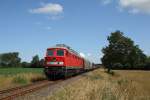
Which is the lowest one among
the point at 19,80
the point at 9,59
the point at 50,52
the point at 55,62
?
the point at 19,80

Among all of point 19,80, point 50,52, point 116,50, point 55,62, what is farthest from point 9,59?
point 19,80

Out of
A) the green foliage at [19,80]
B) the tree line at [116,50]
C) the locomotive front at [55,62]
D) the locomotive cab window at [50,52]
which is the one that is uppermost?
the tree line at [116,50]

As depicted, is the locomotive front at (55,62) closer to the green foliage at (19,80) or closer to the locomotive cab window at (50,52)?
the locomotive cab window at (50,52)

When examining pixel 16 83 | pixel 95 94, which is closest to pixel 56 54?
pixel 16 83

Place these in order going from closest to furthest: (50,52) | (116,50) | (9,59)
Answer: (50,52) → (116,50) → (9,59)

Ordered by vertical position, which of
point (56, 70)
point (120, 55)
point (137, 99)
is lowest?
point (137, 99)

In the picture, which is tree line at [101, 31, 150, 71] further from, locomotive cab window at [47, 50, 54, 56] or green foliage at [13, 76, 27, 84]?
green foliage at [13, 76, 27, 84]

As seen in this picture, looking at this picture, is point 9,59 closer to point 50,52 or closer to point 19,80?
point 50,52

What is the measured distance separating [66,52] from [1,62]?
13367 cm

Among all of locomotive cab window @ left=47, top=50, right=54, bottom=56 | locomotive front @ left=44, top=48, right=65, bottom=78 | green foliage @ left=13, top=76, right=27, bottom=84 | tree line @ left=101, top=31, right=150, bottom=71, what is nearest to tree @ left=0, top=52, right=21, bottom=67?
tree line @ left=101, top=31, right=150, bottom=71

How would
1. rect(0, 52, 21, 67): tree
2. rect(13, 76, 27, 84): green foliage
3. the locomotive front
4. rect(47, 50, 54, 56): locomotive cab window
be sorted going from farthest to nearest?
1. rect(0, 52, 21, 67): tree
2. rect(47, 50, 54, 56): locomotive cab window
3. the locomotive front
4. rect(13, 76, 27, 84): green foliage

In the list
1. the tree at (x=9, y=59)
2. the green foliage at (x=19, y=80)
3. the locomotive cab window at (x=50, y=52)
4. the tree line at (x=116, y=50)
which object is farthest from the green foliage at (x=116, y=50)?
the tree at (x=9, y=59)

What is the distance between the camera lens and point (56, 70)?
35094 millimetres

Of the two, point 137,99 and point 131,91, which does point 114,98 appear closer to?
point 137,99
